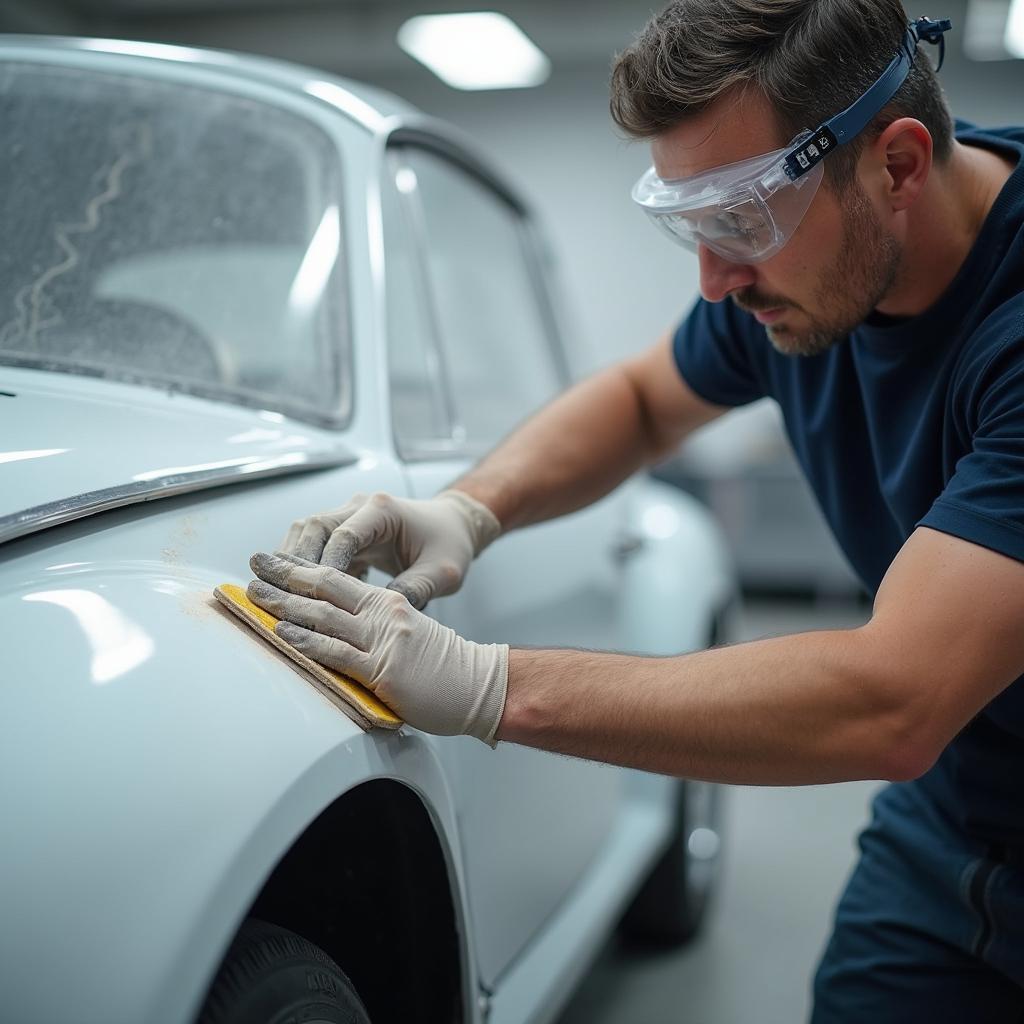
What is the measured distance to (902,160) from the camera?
52.1 inches

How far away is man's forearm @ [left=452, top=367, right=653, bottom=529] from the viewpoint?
1.64 m

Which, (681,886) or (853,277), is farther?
(681,886)

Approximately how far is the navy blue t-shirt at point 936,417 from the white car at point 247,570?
473 mm

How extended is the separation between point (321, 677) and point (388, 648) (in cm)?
8

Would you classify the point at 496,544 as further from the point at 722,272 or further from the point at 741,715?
the point at 741,715

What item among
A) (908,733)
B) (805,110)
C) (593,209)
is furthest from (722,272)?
(593,209)

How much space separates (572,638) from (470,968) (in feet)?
2.25

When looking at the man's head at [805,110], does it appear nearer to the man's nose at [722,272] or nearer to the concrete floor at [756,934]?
the man's nose at [722,272]

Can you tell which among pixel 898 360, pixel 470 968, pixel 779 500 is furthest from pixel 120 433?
pixel 779 500

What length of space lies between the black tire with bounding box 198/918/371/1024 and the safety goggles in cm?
93

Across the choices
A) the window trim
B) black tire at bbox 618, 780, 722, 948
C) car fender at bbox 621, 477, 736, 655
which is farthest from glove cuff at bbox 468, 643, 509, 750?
black tire at bbox 618, 780, 722, 948

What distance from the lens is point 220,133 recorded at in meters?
1.79

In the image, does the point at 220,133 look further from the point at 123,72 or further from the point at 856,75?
the point at 856,75

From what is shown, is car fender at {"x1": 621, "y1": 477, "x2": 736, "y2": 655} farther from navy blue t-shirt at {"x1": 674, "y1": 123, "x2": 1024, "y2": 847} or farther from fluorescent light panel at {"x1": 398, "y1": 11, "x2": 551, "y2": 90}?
fluorescent light panel at {"x1": 398, "y1": 11, "x2": 551, "y2": 90}
